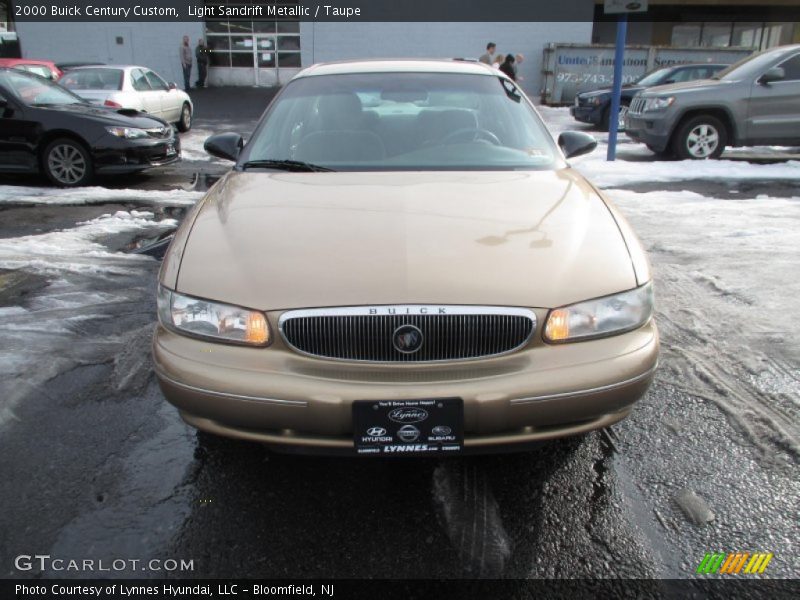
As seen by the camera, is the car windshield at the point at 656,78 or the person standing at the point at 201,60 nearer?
the car windshield at the point at 656,78

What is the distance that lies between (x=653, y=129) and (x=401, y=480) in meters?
9.24

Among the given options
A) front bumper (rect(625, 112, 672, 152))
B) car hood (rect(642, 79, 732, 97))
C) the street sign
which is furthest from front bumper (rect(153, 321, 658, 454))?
car hood (rect(642, 79, 732, 97))

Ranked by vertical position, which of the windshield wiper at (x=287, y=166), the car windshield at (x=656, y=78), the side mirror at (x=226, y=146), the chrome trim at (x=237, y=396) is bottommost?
the chrome trim at (x=237, y=396)

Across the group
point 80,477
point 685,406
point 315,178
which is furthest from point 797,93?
point 80,477

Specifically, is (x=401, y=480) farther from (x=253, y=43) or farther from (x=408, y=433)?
(x=253, y=43)

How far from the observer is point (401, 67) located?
4.12 metres

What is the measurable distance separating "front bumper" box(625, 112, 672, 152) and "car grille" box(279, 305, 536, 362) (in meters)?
9.05

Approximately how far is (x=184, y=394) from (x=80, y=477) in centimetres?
71

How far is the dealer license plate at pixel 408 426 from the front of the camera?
2.11 metres

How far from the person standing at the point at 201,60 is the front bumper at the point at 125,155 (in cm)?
1780

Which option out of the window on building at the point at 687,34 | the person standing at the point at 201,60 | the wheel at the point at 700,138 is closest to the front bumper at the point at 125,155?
the wheel at the point at 700,138

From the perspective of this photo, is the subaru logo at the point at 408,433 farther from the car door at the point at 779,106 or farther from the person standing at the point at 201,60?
the person standing at the point at 201,60

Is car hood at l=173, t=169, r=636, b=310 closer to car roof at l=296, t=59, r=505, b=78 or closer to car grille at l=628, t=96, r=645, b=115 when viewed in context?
car roof at l=296, t=59, r=505, b=78

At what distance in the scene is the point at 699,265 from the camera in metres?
5.09
